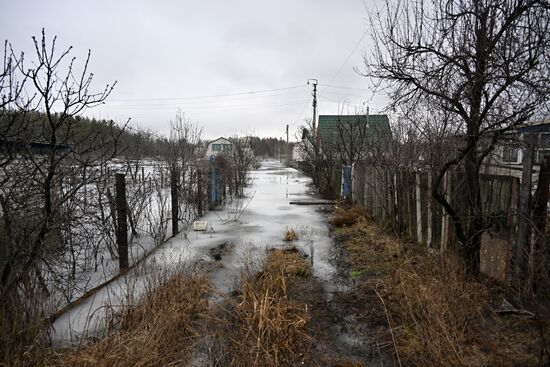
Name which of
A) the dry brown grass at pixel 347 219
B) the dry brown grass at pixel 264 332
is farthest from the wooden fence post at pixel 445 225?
the dry brown grass at pixel 347 219

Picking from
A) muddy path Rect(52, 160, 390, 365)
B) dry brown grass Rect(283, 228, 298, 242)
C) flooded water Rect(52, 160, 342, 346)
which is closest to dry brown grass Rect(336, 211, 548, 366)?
muddy path Rect(52, 160, 390, 365)

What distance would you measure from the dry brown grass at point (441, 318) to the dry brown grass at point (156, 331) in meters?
1.97

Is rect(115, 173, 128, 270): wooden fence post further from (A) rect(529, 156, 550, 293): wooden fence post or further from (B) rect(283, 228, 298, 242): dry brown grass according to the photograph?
(A) rect(529, 156, 550, 293): wooden fence post

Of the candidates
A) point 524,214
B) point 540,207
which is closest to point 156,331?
point 524,214

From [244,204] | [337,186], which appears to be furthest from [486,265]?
[337,186]

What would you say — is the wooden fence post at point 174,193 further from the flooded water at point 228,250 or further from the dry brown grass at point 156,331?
the dry brown grass at point 156,331

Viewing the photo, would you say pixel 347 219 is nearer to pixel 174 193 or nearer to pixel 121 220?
pixel 174 193

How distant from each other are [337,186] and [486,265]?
1042 centimetres

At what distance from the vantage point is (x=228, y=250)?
21.0 ft

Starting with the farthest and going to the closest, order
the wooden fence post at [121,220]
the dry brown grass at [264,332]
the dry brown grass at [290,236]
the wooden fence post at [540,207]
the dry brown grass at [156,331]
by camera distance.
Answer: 1. the dry brown grass at [290,236]
2. the wooden fence post at [121,220]
3. the wooden fence post at [540,207]
4. the dry brown grass at [264,332]
5. the dry brown grass at [156,331]

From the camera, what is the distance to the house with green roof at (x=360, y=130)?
37.6 feet

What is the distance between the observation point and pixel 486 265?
3.86m

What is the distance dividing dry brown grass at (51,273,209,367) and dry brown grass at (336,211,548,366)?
6.45 ft

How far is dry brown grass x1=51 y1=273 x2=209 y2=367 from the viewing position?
2.57 meters
